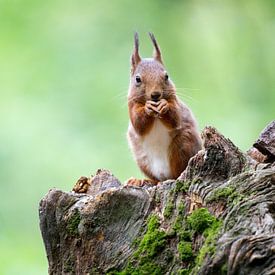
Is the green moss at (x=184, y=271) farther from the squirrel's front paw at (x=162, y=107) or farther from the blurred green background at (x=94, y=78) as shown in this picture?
the blurred green background at (x=94, y=78)

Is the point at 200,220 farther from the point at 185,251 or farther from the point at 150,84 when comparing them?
the point at 150,84

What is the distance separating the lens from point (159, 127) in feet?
9.02

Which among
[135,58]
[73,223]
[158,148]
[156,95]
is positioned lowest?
[73,223]

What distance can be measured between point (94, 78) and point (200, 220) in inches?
89.6

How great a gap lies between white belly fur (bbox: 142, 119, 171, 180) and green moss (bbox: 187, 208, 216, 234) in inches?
34.1

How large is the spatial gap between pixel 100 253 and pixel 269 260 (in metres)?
0.53

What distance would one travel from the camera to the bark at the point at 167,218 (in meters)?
1.79

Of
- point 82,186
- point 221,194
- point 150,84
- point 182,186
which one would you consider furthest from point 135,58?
point 221,194

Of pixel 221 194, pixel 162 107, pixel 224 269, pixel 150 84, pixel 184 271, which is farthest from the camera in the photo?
pixel 150 84

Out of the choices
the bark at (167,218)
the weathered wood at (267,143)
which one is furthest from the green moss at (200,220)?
the weathered wood at (267,143)

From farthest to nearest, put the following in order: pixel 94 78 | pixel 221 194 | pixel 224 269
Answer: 1. pixel 94 78
2. pixel 221 194
3. pixel 224 269

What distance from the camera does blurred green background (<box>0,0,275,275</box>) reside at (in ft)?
12.0

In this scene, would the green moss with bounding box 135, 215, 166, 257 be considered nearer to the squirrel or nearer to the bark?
the bark

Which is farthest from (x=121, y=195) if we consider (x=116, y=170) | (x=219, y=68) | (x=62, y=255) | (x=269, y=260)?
(x=219, y=68)
